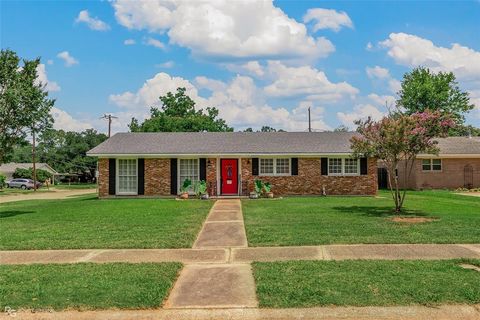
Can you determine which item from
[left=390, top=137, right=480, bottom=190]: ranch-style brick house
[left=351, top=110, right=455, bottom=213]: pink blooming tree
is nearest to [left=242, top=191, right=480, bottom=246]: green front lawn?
[left=351, top=110, right=455, bottom=213]: pink blooming tree

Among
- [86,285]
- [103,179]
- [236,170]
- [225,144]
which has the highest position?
[225,144]

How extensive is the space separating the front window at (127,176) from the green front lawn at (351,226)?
861 centimetres

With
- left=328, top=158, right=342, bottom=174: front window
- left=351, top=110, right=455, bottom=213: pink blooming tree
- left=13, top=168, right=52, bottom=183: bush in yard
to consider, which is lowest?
left=13, top=168, right=52, bottom=183: bush in yard

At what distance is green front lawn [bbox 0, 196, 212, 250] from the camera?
33.3 ft

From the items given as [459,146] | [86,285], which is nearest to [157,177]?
[86,285]

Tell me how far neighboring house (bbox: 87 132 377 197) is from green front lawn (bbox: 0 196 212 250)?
5828 mm

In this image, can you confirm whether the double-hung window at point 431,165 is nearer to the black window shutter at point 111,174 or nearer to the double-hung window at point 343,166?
the double-hung window at point 343,166

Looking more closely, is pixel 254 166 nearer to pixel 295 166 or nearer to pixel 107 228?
pixel 295 166

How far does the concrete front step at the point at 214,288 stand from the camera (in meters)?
6.10

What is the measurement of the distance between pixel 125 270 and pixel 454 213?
12228mm

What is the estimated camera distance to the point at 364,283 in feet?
21.8

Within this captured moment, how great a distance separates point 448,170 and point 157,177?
21806 millimetres

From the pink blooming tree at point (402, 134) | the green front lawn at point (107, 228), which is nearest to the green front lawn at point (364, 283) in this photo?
the green front lawn at point (107, 228)

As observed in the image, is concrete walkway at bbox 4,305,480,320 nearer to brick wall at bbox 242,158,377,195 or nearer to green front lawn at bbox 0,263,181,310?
green front lawn at bbox 0,263,181,310
